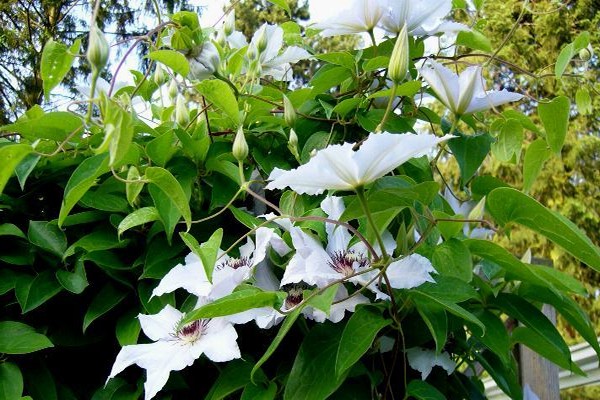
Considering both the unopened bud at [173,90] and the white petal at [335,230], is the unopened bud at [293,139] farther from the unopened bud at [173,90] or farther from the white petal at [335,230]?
the unopened bud at [173,90]

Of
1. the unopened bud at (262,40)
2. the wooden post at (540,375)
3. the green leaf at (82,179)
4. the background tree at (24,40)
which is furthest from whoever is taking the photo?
the background tree at (24,40)

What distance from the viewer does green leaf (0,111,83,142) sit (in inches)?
24.7

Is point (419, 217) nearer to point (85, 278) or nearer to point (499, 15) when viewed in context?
point (85, 278)

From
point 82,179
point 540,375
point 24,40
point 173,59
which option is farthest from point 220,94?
Result: point 24,40

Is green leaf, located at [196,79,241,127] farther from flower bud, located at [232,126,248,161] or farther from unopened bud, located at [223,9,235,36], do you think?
unopened bud, located at [223,9,235,36]

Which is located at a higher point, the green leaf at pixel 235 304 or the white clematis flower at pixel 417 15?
the white clematis flower at pixel 417 15

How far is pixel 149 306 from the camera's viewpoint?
0.59 meters

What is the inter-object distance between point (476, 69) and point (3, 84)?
6.38 meters

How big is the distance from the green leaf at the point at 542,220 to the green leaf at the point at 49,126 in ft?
1.26

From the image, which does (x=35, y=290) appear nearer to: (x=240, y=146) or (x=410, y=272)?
(x=240, y=146)

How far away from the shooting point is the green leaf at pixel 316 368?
20.0 inches

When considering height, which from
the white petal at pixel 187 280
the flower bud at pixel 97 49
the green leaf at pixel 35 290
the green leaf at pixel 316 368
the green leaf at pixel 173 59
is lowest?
the green leaf at pixel 316 368

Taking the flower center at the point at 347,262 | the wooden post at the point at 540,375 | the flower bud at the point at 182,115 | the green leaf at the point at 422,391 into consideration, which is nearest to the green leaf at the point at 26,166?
the flower bud at the point at 182,115

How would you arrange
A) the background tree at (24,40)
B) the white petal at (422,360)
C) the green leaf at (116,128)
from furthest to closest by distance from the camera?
the background tree at (24,40) < the white petal at (422,360) < the green leaf at (116,128)
